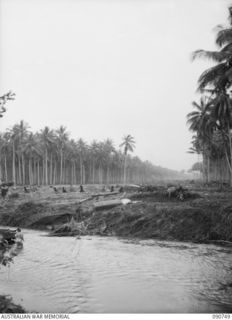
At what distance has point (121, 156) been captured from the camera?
10544 cm

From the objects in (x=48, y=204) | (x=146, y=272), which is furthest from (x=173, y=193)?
(x=146, y=272)

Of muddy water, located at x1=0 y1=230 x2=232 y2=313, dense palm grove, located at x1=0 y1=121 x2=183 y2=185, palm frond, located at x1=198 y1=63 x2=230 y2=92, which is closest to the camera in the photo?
muddy water, located at x1=0 y1=230 x2=232 y2=313

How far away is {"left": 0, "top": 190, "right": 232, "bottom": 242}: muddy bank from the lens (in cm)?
1317

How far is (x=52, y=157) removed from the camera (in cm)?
8188

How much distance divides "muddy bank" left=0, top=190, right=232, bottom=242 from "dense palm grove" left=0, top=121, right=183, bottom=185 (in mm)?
27677

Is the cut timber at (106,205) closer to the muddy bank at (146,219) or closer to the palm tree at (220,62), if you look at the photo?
the muddy bank at (146,219)

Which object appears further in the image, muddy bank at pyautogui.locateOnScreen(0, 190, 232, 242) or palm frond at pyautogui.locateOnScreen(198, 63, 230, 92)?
palm frond at pyautogui.locateOnScreen(198, 63, 230, 92)

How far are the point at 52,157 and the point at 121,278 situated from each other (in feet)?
248

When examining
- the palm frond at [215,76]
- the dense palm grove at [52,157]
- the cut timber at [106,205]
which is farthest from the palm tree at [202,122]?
the dense palm grove at [52,157]

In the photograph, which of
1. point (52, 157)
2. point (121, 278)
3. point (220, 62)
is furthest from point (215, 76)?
point (52, 157)

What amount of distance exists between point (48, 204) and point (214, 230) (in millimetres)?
11786

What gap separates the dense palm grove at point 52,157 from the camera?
66.4 meters

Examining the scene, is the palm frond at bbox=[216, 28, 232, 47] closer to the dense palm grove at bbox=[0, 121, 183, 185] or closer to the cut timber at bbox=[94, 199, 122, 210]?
the cut timber at bbox=[94, 199, 122, 210]

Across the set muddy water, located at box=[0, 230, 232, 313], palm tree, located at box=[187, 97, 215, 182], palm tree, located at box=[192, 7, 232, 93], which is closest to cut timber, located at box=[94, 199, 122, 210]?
muddy water, located at box=[0, 230, 232, 313]
